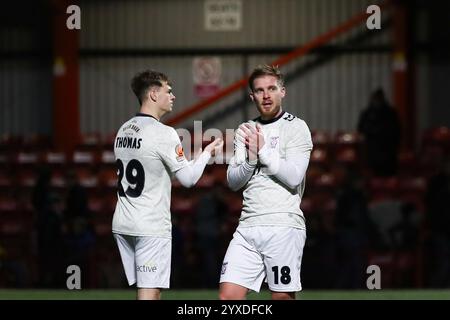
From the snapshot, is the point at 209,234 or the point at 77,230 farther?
the point at 209,234

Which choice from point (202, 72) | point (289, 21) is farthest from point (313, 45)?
point (202, 72)

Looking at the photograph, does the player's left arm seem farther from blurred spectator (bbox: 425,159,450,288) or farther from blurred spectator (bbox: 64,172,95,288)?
blurred spectator (bbox: 64,172,95,288)

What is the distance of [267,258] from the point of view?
26.1 feet

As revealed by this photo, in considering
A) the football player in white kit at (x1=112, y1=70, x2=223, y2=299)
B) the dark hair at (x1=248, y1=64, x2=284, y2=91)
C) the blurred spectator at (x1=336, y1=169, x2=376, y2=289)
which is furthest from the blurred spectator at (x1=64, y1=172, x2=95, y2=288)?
the dark hair at (x1=248, y1=64, x2=284, y2=91)

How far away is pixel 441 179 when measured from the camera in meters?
16.7

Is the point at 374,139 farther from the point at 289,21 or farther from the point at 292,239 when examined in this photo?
the point at 292,239

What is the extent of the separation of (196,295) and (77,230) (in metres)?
3.30

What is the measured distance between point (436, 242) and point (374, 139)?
7.85ft

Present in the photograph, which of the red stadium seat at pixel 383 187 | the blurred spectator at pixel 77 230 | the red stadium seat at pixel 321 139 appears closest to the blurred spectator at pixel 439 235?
the red stadium seat at pixel 383 187

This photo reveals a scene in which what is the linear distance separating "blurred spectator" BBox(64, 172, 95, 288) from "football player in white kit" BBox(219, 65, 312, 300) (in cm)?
879

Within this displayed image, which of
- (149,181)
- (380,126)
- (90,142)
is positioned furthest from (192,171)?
(90,142)

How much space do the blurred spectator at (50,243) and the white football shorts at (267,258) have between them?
8907 millimetres

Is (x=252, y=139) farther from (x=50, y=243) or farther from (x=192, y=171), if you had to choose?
(x=50, y=243)

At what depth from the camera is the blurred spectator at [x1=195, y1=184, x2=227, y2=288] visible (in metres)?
16.7
